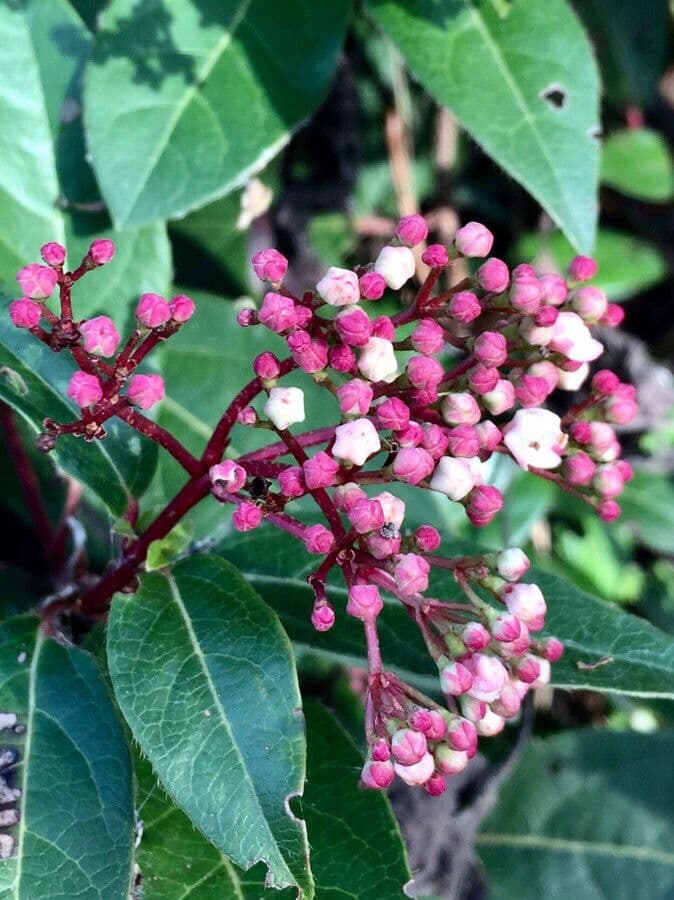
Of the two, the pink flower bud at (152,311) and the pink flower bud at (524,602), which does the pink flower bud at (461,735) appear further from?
the pink flower bud at (152,311)

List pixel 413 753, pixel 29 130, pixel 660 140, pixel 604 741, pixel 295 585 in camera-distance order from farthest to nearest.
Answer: pixel 660 140 → pixel 604 741 → pixel 29 130 → pixel 295 585 → pixel 413 753

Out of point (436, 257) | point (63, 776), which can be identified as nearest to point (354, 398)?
point (436, 257)

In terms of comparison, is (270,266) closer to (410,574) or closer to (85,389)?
(85,389)

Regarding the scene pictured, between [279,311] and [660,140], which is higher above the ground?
[279,311]

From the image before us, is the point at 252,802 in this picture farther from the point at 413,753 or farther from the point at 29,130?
the point at 29,130

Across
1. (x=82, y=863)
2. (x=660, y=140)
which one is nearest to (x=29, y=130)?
(x=82, y=863)

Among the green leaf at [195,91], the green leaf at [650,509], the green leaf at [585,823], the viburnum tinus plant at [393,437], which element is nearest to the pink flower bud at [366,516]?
the viburnum tinus plant at [393,437]
